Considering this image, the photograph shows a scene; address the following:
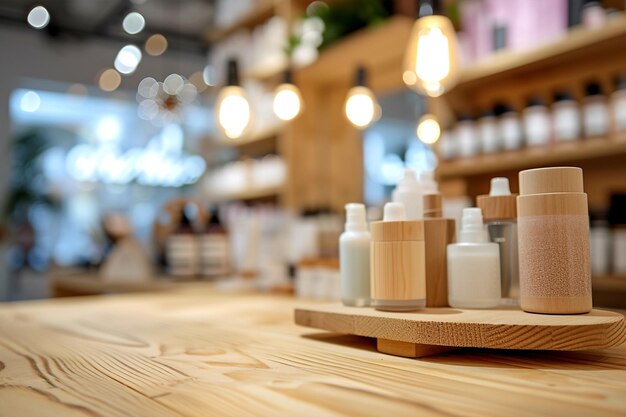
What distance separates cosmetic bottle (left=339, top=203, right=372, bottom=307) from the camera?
102 centimetres

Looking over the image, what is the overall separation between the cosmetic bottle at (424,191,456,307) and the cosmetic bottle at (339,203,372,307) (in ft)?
0.35

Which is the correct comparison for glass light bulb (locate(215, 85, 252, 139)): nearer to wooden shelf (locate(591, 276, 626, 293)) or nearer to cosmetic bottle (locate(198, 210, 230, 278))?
cosmetic bottle (locate(198, 210, 230, 278))

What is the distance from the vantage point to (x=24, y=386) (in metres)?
0.70

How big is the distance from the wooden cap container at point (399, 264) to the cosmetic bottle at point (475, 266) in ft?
0.23

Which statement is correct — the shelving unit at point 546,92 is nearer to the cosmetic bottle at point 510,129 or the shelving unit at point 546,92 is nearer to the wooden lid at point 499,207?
the cosmetic bottle at point 510,129

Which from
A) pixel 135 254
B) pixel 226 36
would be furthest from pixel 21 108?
pixel 135 254

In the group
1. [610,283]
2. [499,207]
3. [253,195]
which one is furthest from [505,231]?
[253,195]

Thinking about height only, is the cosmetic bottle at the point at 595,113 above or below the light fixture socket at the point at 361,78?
below

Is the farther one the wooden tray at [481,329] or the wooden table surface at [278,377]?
the wooden tray at [481,329]

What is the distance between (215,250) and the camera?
266 cm

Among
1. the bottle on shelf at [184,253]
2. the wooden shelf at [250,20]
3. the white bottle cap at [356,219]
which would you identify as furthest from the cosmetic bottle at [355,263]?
the wooden shelf at [250,20]

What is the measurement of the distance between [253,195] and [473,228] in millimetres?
2470

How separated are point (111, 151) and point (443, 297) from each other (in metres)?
7.42

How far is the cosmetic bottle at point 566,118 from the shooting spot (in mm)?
1896
